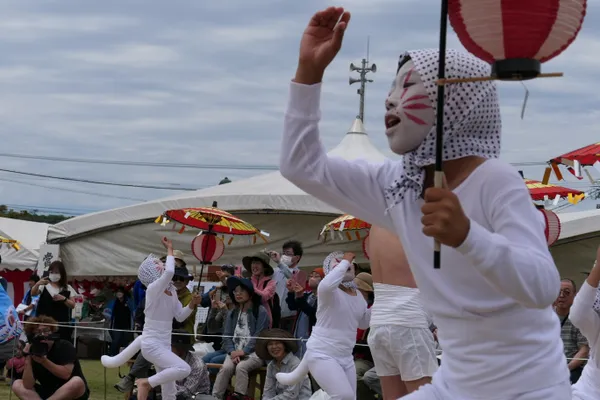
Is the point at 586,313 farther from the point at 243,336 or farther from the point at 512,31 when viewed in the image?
the point at 243,336

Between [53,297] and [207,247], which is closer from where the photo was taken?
[53,297]

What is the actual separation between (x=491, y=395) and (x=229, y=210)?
14.2 meters

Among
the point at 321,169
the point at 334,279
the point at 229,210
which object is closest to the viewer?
the point at 321,169

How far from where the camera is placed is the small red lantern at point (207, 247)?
1492 cm

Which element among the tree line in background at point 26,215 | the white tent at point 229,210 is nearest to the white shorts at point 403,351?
the white tent at point 229,210

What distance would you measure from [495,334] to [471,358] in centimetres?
11

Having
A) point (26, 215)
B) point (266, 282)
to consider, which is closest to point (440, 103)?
point (266, 282)

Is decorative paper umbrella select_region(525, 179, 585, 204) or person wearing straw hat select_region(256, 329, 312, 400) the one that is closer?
decorative paper umbrella select_region(525, 179, 585, 204)

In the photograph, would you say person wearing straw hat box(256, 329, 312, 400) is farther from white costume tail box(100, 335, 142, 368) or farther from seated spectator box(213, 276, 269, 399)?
white costume tail box(100, 335, 142, 368)

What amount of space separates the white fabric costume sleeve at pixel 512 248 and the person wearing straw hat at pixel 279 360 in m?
8.32

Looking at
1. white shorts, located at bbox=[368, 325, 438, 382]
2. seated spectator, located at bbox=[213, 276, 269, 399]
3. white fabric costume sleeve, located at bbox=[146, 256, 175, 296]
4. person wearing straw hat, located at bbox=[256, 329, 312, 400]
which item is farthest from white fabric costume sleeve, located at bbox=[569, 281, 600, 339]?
seated spectator, located at bbox=[213, 276, 269, 399]

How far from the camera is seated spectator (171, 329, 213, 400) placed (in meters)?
11.5

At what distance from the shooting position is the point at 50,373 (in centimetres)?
1004

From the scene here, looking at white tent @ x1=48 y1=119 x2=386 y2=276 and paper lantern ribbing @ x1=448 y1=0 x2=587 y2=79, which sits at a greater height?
paper lantern ribbing @ x1=448 y1=0 x2=587 y2=79
